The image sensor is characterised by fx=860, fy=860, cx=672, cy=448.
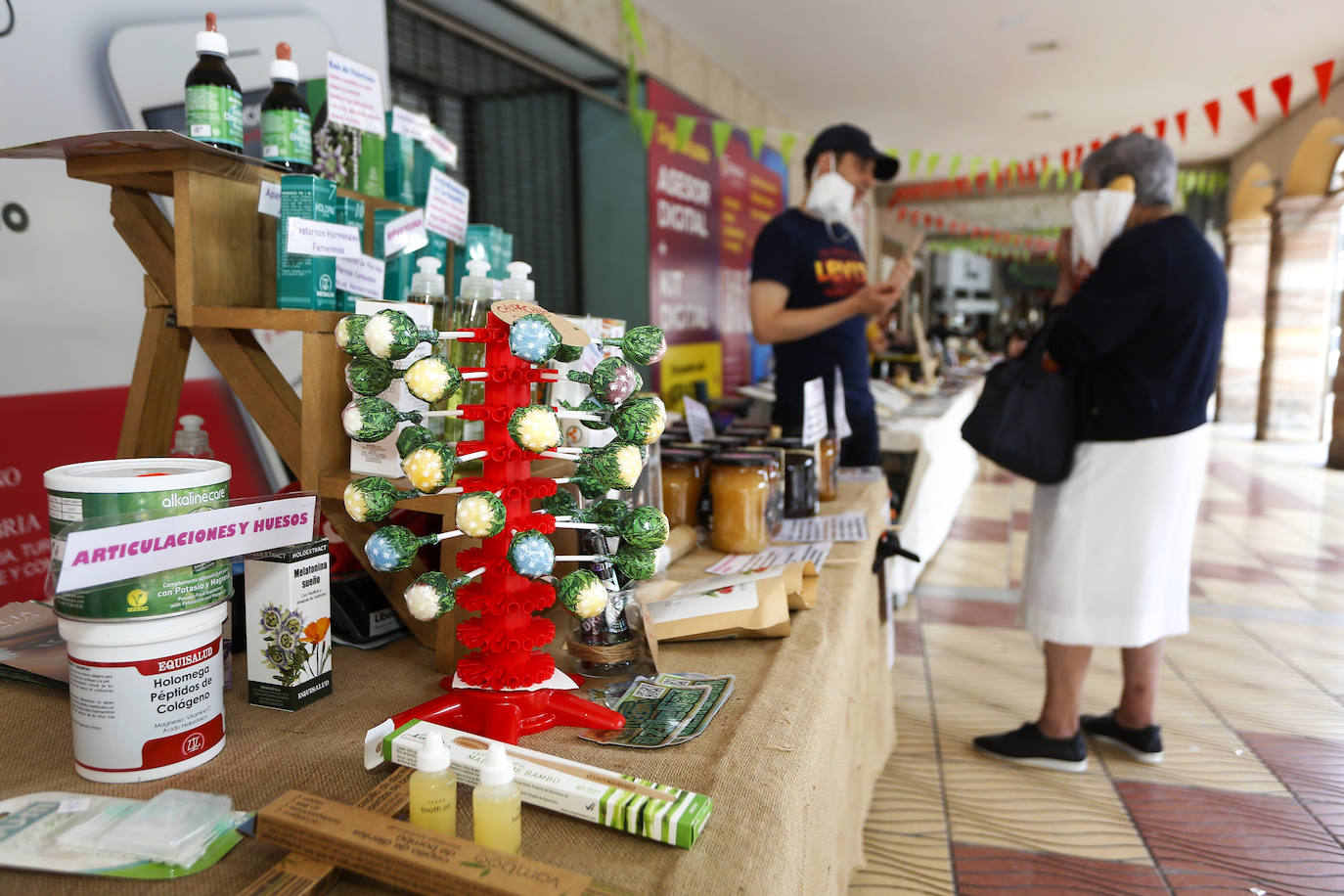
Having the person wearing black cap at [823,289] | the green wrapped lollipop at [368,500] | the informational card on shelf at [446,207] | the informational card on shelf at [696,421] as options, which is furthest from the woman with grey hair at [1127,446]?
the green wrapped lollipop at [368,500]

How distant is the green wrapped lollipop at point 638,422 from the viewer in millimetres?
857

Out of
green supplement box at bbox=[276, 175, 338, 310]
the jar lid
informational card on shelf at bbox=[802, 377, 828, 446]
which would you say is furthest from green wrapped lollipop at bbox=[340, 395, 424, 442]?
informational card on shelf at bbox=[802, 377, 828, 446]

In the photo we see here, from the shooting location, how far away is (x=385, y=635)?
47.7 inches

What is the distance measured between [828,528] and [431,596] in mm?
1068

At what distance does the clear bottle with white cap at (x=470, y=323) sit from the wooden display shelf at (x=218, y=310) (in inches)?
5.9

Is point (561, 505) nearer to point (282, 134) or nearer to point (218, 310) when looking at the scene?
point (218, 310)

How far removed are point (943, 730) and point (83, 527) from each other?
2447 mm

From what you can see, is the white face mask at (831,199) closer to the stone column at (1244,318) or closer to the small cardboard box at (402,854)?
the small cardboard box at (402,854)

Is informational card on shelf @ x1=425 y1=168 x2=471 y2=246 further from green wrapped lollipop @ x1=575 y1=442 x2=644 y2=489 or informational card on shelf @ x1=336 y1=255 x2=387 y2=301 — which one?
green wrapped lollipop @ x1=575 y1=442 x2=644 y2=489

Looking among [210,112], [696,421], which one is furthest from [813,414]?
[210,112]

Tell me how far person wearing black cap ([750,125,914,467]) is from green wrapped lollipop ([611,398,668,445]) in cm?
159

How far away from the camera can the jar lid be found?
1583 mm

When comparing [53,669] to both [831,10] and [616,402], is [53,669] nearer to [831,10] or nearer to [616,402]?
[616,402]

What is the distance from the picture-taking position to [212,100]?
3.73 ft
